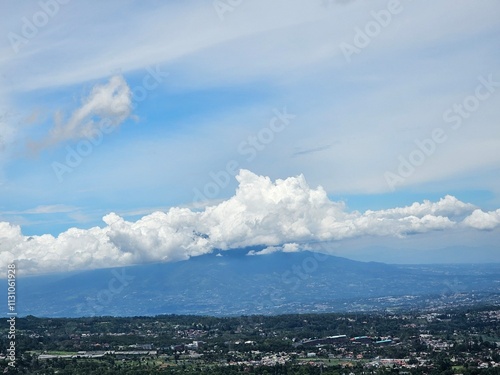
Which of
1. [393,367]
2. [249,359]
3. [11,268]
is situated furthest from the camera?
[249,359]

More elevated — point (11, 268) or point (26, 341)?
point (11, 268)

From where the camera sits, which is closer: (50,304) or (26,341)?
(26,341)

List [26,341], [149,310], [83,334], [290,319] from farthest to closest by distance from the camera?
[149,310] < [290,319] < [83,334] < [26,341]

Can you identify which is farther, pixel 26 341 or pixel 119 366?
pixel 26 341

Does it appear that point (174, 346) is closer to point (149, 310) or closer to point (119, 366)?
point (119, 366)

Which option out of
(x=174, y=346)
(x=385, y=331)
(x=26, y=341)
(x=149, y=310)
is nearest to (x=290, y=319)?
(x=385, y=331)

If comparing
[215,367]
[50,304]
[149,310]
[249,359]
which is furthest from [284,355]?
[50,304]

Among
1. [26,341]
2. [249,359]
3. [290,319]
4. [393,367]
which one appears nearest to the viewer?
[393,367]

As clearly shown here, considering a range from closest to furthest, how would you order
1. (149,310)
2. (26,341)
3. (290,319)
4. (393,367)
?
(393,367) → (26,341) → (290,319) → (149,310)

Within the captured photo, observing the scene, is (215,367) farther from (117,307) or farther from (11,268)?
(117,307)
